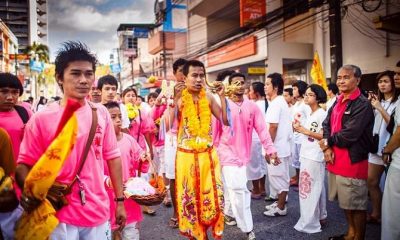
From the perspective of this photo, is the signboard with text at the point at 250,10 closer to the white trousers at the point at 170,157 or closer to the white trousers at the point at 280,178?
the white trousers at the point at 280,178

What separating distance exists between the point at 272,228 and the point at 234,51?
14.6 meters

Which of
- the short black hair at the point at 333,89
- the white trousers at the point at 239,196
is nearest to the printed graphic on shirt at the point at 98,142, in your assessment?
the white trousers at the point at 239,196

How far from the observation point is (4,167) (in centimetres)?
244

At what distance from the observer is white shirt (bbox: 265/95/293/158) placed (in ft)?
17.2

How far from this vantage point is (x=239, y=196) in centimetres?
405

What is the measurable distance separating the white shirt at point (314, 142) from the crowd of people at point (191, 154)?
0.01 meters

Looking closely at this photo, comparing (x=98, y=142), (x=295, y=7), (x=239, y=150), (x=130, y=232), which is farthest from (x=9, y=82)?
(x=295, y=7)

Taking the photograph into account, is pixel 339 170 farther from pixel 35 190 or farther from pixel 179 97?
pixel 35 190

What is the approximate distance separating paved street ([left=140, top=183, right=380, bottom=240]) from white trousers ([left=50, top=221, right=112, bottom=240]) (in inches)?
91.1

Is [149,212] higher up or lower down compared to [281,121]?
lower down

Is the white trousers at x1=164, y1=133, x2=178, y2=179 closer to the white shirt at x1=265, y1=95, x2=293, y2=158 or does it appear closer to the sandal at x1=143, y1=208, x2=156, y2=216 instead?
the sandal at x1=143, y1=208, x2=156, y2=216

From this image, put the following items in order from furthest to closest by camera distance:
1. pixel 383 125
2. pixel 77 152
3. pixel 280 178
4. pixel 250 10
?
pixel 250 10 < pixel 280 178 < pixel 383 125 < pixel 77 152

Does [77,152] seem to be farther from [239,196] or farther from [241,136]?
[241,136]

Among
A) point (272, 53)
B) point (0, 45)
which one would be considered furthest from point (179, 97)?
point (0, 45)
